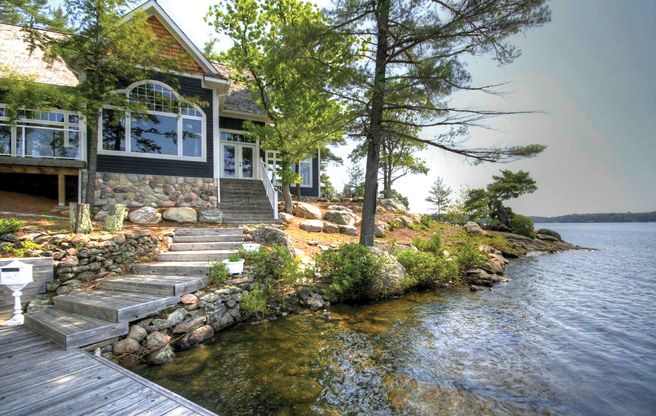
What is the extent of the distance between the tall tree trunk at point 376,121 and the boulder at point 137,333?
6.29m

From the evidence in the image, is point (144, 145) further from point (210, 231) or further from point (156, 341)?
point (156, 341)

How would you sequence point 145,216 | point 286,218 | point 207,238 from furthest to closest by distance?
point 286,218, point 145,216, point 207,238

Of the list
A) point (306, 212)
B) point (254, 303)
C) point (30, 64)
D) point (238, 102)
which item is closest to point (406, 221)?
point (306, 212)

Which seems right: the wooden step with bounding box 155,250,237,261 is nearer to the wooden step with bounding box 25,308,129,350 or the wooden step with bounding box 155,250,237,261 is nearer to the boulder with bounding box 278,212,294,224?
the wooden step with bounding box 25,308,129,350

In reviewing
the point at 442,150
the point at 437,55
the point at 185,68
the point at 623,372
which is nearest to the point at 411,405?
the point at 623,372

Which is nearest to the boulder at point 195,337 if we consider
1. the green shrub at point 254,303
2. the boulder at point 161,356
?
the boulder at point 161,356

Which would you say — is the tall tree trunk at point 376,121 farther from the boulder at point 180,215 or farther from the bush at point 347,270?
the boulder at point 180,215

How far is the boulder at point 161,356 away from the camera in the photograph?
14.7 ft

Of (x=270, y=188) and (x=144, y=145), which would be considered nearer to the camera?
(x=144, y=145)

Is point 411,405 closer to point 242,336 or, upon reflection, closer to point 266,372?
point 266,372

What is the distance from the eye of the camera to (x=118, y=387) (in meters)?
3.13

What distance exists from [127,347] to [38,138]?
9994 mm

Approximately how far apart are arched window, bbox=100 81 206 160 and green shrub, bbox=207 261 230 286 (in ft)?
22.3

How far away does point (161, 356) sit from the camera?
14.9ft
